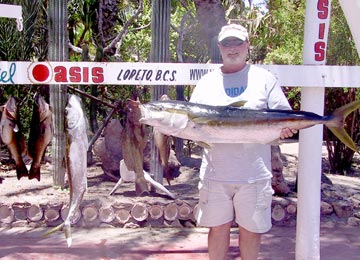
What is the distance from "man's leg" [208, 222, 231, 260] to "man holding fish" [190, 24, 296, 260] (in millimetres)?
20

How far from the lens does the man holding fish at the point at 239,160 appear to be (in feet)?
11.9

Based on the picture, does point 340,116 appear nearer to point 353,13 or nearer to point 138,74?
point 353,13

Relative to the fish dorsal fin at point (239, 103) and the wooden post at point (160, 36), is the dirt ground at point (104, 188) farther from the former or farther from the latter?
the fish dorsal fin at point (239, 103)

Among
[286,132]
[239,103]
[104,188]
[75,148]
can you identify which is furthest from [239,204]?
[104,188]

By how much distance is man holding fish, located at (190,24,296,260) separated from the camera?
363 centimetres

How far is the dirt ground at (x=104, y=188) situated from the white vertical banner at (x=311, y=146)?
6.25 feet

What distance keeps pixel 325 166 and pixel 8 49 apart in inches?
285

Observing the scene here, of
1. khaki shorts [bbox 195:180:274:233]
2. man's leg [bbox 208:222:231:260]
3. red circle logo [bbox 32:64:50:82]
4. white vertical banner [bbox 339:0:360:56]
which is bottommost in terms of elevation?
man's leg [bbox 208:222:231:260]

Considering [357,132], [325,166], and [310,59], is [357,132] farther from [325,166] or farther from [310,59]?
[310,59]

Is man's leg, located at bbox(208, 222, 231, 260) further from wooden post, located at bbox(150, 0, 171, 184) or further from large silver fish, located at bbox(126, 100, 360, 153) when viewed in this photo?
wooden post, located at bbox(150, 0, 171, 184)

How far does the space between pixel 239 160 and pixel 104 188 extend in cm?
480

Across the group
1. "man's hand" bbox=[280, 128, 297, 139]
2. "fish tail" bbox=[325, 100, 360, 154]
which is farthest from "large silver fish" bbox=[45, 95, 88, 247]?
"fish tail" bbox=[325, 100, 360, 154]

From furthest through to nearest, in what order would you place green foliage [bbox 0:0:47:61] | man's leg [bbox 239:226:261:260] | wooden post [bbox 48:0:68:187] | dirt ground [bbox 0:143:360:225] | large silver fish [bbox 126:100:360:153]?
green foliage [bbox 0:0:47:61] < wooden post [bbox 48:0:68:187] < dirt ground [bbox 0:143:360:225] < man's leg [bbox 239:226:261:260] < large silver fish [bbox 126:100:360:153]

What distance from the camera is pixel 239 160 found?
363 cm
